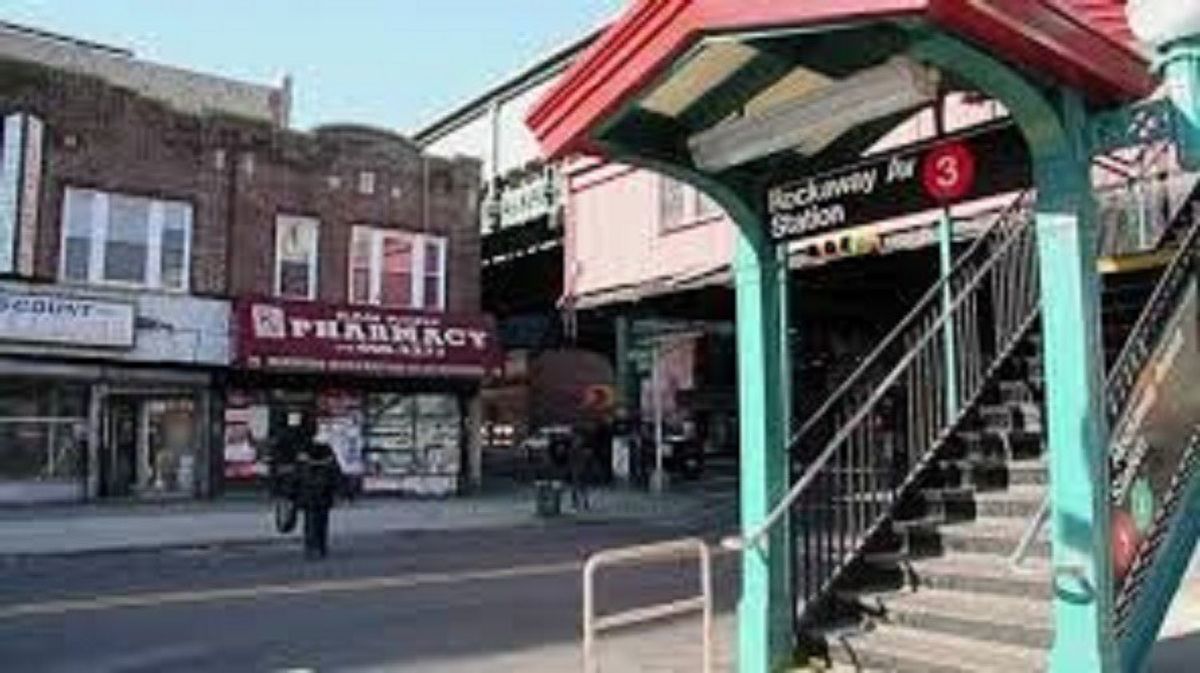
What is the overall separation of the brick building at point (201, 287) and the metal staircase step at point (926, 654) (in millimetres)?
23977

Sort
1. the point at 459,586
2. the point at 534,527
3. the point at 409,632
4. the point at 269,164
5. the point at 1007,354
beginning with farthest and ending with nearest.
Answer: the point at 269,164, the point at 534,527, the point at 459,586, the point at 409,632, the point at 1007,354

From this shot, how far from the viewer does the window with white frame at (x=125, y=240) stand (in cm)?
3180

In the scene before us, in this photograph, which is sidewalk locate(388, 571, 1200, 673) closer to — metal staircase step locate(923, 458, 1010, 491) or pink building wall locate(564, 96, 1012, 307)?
metal staircase step locate(923, 458, 1010, 491)

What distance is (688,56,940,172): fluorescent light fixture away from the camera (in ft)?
27.9

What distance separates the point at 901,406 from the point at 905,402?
1.15 meters

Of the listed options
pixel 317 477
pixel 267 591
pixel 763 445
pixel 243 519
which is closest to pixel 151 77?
pixel 243 519

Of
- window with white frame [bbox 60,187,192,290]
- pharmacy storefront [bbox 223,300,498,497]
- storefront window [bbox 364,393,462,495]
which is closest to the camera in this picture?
window with white frame [bbox 60,187,192,290]

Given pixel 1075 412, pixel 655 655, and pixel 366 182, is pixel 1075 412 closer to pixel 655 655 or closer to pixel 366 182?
pixel 655 655

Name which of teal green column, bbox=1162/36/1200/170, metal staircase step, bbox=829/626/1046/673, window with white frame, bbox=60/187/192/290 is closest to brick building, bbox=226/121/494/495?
window with white frame, bbox=60/187/192/290

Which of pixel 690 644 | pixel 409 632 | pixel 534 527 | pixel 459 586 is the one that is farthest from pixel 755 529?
pixel 534 527

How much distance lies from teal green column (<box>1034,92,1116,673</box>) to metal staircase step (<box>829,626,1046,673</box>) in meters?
0.85

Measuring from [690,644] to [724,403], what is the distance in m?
35.4

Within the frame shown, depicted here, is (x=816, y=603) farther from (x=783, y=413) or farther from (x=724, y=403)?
(x=724, y=403)

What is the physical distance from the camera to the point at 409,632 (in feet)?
44.7
